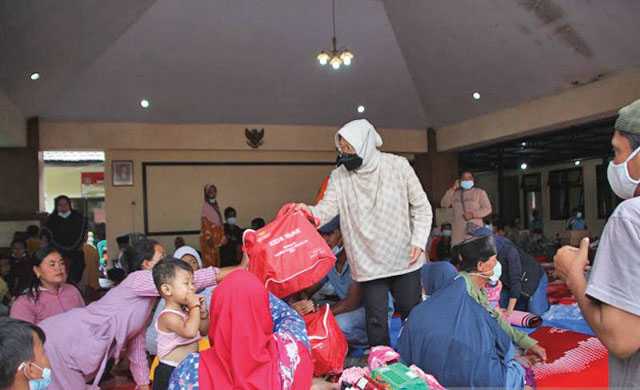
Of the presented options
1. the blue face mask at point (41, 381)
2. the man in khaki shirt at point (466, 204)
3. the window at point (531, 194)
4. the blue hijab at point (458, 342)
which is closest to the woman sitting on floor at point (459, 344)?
the blue hijab at point (458, 342)

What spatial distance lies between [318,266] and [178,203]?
23.0 feet

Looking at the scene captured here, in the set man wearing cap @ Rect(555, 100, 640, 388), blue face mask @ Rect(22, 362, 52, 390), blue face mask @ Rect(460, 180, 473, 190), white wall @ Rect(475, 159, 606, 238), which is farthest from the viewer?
white wall @ Rect(475, 159, 606, 238)

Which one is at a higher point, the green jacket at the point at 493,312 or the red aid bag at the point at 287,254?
the red aid bag at the point at 287,254

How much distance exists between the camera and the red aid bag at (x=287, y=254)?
246cm

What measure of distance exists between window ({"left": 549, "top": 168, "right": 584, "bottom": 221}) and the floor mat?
12388mm

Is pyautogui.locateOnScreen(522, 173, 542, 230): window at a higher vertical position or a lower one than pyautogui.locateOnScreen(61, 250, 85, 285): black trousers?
higher

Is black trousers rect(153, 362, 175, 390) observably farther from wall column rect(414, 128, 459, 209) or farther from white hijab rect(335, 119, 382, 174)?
wall column rect(414, 128, 459, 209)

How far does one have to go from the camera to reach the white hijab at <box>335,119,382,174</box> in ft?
8.58

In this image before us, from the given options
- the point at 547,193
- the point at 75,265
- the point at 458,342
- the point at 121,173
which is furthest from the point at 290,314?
the point at 547,193

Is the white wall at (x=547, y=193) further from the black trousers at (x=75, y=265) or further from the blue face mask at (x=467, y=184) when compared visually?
the black trousers at (x=75, y=265)

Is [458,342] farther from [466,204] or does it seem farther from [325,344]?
[466,204]

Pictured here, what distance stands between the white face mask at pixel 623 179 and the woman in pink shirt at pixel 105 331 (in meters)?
2.04

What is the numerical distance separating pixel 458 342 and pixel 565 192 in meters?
15.3

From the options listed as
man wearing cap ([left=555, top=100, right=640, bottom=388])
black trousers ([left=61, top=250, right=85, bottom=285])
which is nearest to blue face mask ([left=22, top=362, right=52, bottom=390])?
man wearing cap ([left=555, top=100, right=640, bottom=388])
